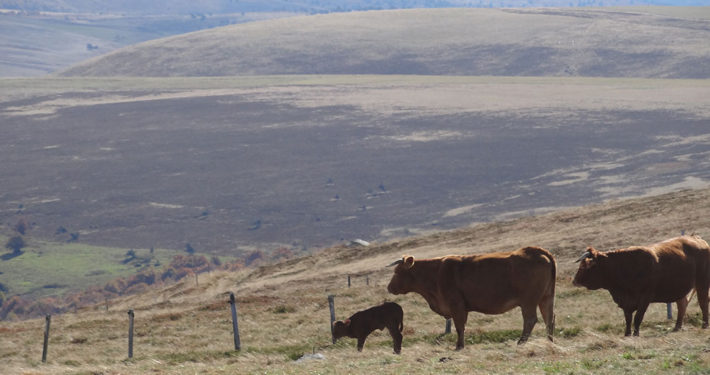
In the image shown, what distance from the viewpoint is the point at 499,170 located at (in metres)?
155

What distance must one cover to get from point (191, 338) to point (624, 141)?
15007 cm

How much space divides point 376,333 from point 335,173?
460 ft

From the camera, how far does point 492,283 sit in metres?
15.9

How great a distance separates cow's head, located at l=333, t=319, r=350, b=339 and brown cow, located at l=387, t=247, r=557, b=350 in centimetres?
204

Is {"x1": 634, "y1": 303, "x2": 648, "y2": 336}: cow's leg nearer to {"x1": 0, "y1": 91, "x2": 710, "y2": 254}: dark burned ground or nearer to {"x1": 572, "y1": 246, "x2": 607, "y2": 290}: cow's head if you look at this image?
{"x1": 572, "y1": 246, "x2": 607, "y2": 290}: cow's head

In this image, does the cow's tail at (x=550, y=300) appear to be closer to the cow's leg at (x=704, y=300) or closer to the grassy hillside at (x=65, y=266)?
the cow's leg at (x=704, y=300)

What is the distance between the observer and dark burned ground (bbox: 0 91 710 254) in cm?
13212

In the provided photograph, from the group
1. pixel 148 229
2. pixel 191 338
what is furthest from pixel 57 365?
pixel 148 229

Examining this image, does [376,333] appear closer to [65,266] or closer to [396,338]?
[396,338]

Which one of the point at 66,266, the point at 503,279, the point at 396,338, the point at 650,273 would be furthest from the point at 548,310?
the point at 66,266

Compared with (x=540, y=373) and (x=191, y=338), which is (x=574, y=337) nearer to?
(x=540, y=373)

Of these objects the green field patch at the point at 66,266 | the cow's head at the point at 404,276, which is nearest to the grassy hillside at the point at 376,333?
the cow's head at the point at 404,276

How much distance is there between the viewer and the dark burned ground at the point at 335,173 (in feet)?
433

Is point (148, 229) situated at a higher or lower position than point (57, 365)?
lower
